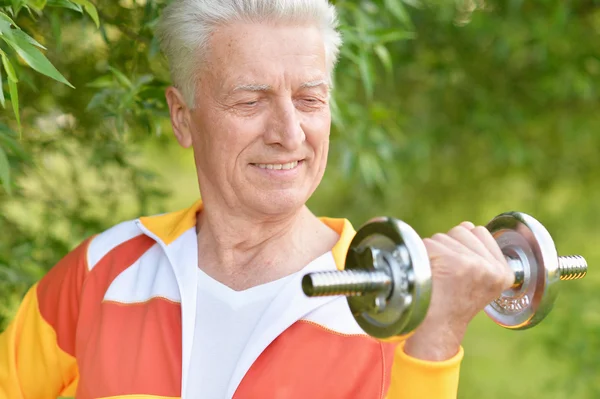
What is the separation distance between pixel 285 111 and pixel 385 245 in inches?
17.6

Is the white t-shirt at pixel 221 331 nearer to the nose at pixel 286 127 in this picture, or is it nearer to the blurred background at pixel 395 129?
the nose at pixel 286 127

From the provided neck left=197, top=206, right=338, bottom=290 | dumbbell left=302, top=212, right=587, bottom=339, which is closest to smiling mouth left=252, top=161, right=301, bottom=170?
neck left=197, top=206, right=338, bottom=290

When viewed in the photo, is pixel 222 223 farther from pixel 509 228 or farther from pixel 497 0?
pixel 497 0

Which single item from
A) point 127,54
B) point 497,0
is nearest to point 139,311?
point 127,54

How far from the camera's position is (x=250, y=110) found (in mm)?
1619

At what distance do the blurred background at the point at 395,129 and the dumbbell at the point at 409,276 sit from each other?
64 centimetres

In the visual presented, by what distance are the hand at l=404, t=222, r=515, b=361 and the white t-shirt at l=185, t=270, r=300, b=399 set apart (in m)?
0.44

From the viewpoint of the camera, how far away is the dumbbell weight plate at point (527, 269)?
129cm

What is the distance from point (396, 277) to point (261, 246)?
0.60 meters

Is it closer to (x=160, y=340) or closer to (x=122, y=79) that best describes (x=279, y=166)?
(x=160, y=340)

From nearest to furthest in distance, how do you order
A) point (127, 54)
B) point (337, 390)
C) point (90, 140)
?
point (337, 390)
point (127, 54)
point (90, 140)

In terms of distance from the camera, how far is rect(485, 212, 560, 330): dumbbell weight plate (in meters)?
1.29

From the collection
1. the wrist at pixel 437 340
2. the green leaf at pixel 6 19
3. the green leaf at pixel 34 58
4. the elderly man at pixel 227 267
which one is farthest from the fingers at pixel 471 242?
the green leaf at pixel 6 19

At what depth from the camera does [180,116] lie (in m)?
1.84
